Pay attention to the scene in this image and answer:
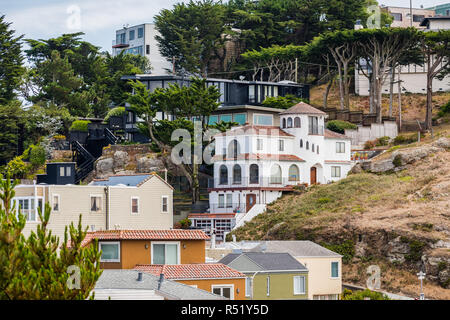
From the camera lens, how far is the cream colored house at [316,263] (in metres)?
51.7

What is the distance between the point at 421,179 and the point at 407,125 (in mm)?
22939

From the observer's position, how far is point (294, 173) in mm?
80438

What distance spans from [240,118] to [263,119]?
2646 millimetres

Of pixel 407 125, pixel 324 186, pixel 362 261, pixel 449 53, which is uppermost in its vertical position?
pixel 449 53

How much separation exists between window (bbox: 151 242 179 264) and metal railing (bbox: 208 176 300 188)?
35749 millimetres

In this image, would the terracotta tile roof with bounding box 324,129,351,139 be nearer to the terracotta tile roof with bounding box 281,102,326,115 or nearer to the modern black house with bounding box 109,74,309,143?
the terracotta tile roof with bounding box 281,102,326,115

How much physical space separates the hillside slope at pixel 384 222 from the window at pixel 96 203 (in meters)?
13.0

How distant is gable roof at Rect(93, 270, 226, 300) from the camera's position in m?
29.5

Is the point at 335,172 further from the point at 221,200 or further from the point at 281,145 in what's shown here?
the point at 221,200

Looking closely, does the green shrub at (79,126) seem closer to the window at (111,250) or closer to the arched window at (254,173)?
the arched window at (254,173)

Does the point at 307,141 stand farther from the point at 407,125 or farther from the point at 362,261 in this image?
the point at 362,261

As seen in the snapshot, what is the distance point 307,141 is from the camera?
269 ft

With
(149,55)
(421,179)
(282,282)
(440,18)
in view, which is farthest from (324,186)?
(149,55)

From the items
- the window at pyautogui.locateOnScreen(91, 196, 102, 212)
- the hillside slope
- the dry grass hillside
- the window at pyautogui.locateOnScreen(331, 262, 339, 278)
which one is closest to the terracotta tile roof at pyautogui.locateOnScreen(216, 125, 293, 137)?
the hillside slope
